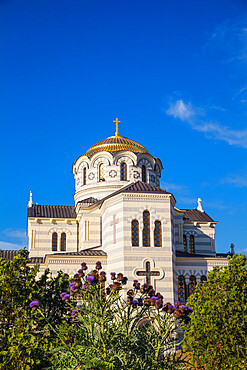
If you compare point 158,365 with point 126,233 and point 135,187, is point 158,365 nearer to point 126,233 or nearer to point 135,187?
point 126,233

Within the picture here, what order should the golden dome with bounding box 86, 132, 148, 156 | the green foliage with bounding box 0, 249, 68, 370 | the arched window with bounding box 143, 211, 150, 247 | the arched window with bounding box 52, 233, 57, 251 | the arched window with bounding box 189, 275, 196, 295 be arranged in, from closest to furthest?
the green foliage with bounding box 0, 249, 68, 370, the arched window with bounding box 143, 211, 150, 247, the arched window with bounding box 189, 275, 196, 295, the arched window with bounding box 52, 233, 57, 251, the golden dome with bounding box 86, 132, 148, 156

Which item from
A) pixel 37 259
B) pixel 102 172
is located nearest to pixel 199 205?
pixel 102 172

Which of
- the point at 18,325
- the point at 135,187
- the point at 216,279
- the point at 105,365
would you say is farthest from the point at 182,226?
the point at 105,365

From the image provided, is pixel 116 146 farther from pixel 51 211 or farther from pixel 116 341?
pixel 116 341

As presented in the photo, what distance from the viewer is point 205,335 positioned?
46.4ft

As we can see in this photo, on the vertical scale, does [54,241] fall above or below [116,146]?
below

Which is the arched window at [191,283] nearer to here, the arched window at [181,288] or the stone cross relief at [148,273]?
the arched window at [181,288]

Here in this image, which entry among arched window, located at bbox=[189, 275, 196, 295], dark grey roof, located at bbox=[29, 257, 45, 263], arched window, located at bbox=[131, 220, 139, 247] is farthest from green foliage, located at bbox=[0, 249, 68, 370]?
dark grey roof, located at bbox=[29, 257, 45, 263]

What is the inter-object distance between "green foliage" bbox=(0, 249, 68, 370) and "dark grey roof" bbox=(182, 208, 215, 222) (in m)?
25.5

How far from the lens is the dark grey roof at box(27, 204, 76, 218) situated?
38219 mm

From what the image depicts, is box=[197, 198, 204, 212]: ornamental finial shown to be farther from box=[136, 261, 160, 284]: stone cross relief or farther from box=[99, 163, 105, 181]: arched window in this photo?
box=[136, 261, 160, 284]: stone cross relief

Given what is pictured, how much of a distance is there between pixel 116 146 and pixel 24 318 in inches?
1020

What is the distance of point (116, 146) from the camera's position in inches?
1502

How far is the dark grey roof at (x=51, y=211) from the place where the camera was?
3822 centimetres
